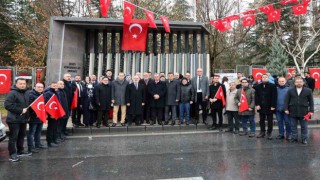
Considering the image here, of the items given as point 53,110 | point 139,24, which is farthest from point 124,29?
point 53,110

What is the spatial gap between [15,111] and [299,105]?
7.00m

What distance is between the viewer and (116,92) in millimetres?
10047

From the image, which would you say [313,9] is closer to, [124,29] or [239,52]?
[239,52]

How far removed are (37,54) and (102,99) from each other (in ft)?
57.2

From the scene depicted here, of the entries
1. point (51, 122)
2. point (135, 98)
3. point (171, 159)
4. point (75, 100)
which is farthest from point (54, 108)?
point (171, 159)

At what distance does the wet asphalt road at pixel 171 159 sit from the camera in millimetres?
5449

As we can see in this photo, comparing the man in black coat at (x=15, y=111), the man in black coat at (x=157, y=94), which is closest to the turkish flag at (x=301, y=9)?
the man in black coat at (x=157, y=94)

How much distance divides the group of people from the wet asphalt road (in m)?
0.68

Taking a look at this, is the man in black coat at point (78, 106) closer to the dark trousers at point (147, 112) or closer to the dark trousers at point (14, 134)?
the dark trousers at point (147, 112)

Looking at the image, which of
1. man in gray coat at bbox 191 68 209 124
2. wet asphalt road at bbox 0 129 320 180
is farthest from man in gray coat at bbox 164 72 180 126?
wet asphalt road at bbox 0 129 320 180

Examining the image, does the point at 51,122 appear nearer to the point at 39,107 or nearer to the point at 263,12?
the point at 39,107

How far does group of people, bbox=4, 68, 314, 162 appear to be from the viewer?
8070mm

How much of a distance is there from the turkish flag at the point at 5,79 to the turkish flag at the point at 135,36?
6.97 meters

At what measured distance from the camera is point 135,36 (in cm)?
1230
